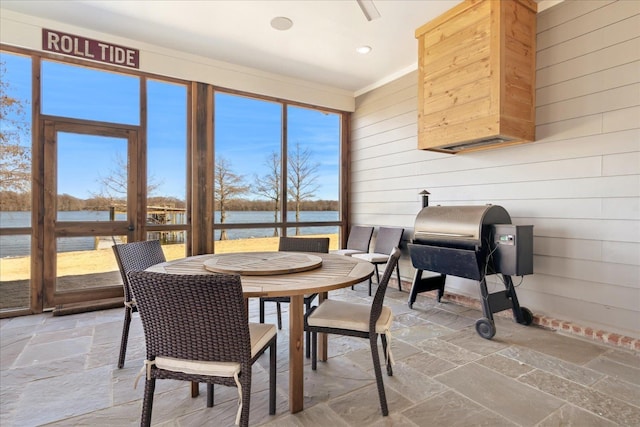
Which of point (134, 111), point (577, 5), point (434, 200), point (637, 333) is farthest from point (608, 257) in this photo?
point (134, 111)

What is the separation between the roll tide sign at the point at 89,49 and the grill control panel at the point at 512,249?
4234mm

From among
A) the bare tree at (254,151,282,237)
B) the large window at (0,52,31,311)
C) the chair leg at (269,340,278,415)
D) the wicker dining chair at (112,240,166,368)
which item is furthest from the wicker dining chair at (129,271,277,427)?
the bare tree at (254,151,282,237)

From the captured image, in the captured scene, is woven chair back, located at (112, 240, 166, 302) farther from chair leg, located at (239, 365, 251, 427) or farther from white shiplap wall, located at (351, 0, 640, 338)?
white shiplap wall, located at (351, 0, 640, 338)

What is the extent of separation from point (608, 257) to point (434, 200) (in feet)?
5.85

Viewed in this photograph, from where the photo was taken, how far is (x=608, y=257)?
2.66m

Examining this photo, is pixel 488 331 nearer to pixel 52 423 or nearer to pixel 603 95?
pixel 603 95

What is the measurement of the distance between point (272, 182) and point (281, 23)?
2235 mm

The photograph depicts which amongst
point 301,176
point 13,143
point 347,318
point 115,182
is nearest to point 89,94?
point 13,143

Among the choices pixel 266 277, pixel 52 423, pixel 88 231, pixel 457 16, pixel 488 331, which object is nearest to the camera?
pixel 52 423

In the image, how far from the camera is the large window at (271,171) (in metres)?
4.67

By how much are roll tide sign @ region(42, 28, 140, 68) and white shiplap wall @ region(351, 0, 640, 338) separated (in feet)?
13.2

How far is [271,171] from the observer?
5098mm

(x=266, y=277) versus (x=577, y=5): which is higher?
(x=577, y=5)

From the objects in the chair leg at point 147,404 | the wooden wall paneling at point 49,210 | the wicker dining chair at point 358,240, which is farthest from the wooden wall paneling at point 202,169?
the chair leg at point 147,404
